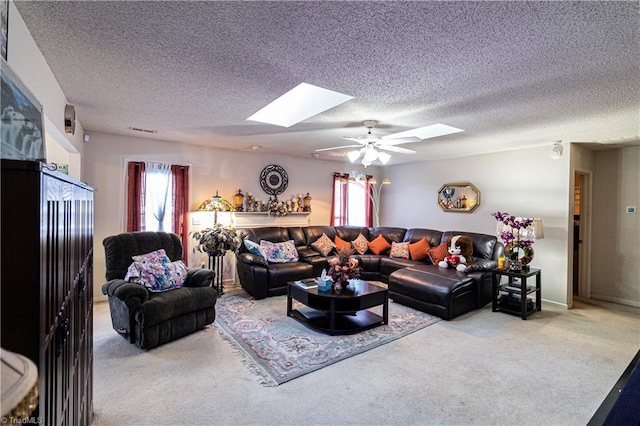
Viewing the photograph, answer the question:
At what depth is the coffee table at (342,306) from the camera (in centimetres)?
343

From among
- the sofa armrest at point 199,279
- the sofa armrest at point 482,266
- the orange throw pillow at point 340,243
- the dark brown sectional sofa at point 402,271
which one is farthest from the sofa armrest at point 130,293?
the sofa armrest at point 482,266

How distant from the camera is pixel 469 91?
257 cm

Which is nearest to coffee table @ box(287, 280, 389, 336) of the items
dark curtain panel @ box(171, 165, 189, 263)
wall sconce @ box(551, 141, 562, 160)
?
dark curtain panel @ box(171, 165, 189, 263)

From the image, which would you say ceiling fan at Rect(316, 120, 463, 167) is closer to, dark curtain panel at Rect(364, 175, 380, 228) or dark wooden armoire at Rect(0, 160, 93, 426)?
dark wooden armoire at Rect(0, 160, 93, 426)

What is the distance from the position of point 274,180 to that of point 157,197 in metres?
2.08

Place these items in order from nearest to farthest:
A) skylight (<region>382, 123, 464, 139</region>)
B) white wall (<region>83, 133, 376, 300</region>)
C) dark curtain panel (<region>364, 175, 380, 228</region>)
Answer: skylight (<region>382, 123, 464, 139</region>) → white wall (<region>83, 133, 376, 300</region>) → dark curtain panel (<region>364, 175, 380, 228</region>)

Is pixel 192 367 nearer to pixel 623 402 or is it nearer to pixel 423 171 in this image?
pixel 623 402

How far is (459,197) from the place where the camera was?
5848 millimetres

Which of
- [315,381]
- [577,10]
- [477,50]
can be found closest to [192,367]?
[315,381]

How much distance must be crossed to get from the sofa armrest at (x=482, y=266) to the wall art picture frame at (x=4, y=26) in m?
4.91

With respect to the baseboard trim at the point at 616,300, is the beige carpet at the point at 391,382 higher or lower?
lower

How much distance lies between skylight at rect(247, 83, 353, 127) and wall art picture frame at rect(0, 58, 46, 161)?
5.69 ft

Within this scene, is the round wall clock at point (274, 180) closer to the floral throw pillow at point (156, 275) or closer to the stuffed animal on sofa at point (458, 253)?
the floral throw pillow at point (156, 275)

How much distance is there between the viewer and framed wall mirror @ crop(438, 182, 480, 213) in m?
5.61
